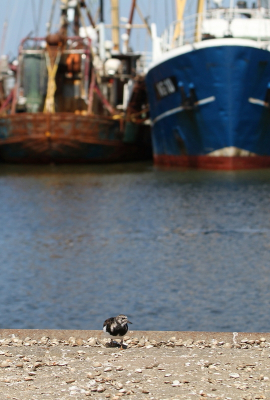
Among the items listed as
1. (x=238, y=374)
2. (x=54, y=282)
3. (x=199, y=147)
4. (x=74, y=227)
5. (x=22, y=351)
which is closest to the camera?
(x=238, y=374)

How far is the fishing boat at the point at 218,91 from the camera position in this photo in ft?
93.4

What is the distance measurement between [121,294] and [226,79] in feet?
64.3

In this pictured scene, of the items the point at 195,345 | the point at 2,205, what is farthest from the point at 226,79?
the point at 195,345

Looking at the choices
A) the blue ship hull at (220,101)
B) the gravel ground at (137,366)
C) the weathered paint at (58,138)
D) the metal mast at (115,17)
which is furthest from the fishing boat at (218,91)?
the gravel ground at (137,366)

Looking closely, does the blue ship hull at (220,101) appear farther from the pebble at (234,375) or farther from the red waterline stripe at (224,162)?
the pebble at (234,375)

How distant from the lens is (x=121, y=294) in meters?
10.2

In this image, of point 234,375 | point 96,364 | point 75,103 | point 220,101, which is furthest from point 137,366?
point 75,103

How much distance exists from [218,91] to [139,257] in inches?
677

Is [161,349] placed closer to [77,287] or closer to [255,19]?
[77,287]

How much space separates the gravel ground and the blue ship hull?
23011mm

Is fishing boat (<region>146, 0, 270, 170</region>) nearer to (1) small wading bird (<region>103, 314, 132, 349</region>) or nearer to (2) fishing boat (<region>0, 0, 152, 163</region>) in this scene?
(2) fishing boat (<region>0, 0, 152, 163</region>)

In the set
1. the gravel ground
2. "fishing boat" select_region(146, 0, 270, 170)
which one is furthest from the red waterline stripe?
the gravel ground

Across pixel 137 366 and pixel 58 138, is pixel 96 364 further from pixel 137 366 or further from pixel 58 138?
pixel 58 138

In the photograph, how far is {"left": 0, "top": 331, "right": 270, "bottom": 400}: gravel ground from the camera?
5.02 metres
